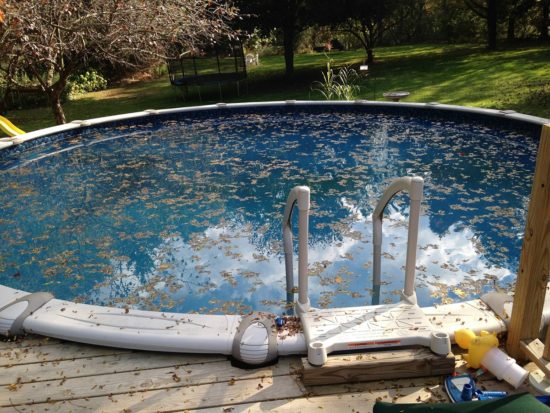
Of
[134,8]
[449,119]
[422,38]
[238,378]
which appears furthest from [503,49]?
[238,378]

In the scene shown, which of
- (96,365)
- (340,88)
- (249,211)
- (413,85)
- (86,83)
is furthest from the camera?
(86,83)

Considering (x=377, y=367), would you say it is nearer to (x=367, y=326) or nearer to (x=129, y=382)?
(x=367, y=326)

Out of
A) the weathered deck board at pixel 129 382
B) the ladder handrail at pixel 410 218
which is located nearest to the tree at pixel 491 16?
the ladder handrail at pixel 410 218

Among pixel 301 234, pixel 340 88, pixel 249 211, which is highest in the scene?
pixel 301 234

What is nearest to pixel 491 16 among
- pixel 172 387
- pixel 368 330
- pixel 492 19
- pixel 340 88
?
pixel 492 19

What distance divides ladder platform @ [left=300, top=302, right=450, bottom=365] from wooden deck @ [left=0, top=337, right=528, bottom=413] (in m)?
0.17

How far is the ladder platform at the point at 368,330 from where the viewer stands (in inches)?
92.3

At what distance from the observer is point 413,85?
40.8 ft

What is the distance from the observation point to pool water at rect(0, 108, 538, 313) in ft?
13.4

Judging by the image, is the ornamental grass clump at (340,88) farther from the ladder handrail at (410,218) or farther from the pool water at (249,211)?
the ladder handrail at (410,218)

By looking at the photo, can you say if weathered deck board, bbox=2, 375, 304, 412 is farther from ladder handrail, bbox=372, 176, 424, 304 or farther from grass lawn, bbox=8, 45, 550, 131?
grass lawn, bbox=8, 45, 550, 131

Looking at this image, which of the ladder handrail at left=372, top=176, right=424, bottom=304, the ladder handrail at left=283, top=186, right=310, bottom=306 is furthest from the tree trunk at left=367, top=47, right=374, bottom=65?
the ladder handrail at left=283, top=186, right=310, bottom=306

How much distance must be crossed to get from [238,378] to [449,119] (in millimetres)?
7869

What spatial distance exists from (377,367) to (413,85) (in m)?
11.3
